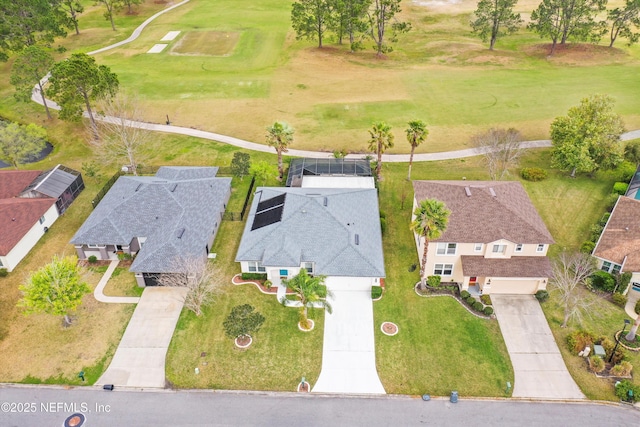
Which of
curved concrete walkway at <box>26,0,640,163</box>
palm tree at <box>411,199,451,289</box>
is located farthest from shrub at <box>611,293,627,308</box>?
curved concrete walkway at <box>26,0,640,163</box>

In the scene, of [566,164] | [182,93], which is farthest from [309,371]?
[182,93]

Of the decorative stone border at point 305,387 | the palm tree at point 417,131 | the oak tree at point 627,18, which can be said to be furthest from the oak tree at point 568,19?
the decorative stone border at point 305,387

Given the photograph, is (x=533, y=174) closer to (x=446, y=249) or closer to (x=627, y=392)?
(x=446, y=249)

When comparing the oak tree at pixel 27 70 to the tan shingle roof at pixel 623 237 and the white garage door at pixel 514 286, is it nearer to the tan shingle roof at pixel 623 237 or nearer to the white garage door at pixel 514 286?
the white garage door at pixel 514 286

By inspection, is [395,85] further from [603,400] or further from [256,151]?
[603,400]

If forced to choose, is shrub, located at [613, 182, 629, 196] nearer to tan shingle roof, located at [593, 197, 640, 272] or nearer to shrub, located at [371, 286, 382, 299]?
tan shingle roof, located at [593, 197, 640, 272]

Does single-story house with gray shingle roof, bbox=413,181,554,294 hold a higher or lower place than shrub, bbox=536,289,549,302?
higher
